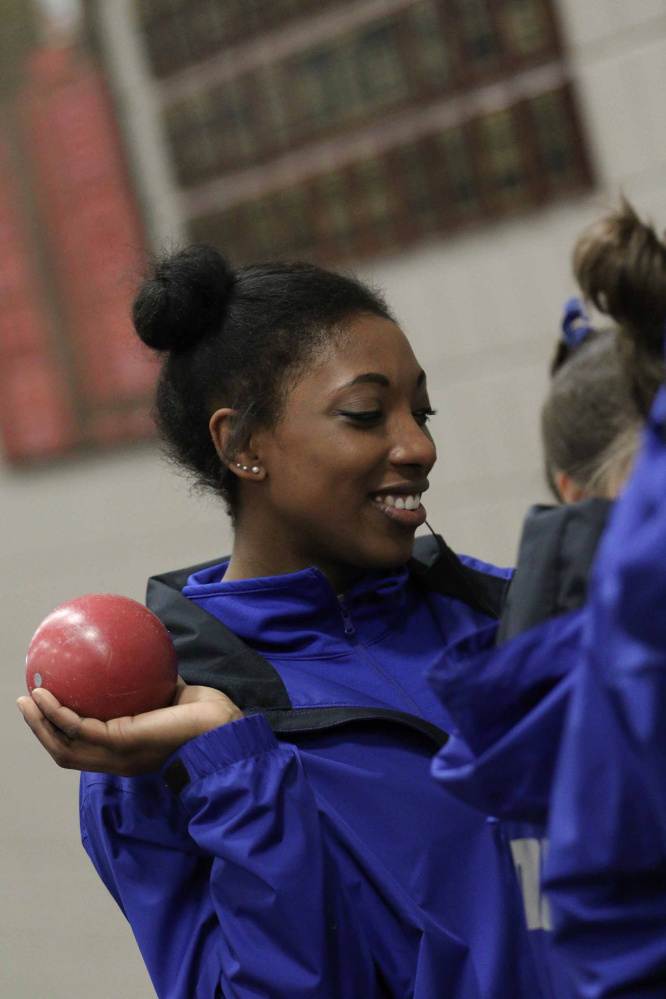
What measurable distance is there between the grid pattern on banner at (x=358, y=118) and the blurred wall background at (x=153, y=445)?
7cm

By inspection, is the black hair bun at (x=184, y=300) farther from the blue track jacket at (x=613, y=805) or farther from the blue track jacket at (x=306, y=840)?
the blue track jacket at (x=613, y=805)

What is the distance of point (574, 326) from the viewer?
1883mm

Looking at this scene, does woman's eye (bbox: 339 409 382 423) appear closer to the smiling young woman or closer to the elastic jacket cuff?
the smiling young woman

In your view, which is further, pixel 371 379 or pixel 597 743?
pixel 371 379

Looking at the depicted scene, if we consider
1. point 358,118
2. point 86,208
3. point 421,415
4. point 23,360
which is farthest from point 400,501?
point 23,360

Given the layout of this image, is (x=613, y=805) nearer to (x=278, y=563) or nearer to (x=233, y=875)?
(x=233, y=875)

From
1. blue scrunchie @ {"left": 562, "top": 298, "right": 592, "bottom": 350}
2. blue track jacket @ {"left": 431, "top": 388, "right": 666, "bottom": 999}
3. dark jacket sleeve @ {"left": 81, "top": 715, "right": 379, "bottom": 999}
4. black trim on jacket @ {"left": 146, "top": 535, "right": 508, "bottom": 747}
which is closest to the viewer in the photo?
blue track jacket @ {"left": 431, "top": 388, "right": 666, "bottom": 999}

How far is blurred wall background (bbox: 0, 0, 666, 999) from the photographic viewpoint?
3.14 m

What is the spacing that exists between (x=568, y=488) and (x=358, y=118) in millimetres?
2234

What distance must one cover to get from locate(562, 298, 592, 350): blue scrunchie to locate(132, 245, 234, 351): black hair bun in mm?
613

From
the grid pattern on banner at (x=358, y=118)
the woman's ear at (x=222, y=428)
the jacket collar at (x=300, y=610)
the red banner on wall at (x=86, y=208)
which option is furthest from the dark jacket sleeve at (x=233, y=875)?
the red banner on wall at (x=86, y=208)

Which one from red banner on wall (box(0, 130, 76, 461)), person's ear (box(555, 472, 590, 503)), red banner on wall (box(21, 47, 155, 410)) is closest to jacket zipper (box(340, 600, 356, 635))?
person's ear (box(555, 472, 590, 503))

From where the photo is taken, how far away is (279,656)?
1.32 m

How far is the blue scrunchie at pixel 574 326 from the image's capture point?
5.92 ft
